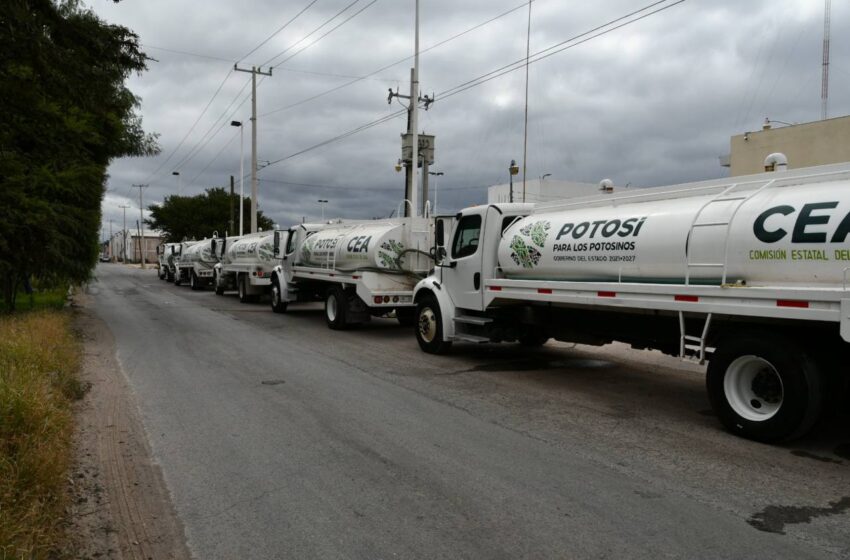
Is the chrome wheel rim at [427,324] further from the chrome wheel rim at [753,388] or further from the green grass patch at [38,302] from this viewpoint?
the green grass patch at [38,302]

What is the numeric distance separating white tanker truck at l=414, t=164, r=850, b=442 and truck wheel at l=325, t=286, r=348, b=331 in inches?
247

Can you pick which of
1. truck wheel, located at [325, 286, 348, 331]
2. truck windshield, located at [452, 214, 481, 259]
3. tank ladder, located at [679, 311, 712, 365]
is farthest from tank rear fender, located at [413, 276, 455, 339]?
tank ladder, located at [679, 311, 712, 365]

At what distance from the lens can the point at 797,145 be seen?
24.0 meters

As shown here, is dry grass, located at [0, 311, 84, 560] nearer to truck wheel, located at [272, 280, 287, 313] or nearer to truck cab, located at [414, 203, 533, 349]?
truck cab, located at [414, 203, 533, 349]

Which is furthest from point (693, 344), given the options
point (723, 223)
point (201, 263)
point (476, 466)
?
point (201, 263)

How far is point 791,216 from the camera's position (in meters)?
5.58

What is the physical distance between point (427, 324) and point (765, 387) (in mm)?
6197

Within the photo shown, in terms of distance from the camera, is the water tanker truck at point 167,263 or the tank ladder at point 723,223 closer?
the tank ladder at point 723,223

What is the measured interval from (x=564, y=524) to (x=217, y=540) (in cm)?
217

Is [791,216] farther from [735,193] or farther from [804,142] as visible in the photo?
[804,142]

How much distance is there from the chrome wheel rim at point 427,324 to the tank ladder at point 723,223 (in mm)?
5329

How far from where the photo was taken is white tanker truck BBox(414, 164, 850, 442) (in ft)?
17.8

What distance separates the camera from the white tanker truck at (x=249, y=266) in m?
22.7

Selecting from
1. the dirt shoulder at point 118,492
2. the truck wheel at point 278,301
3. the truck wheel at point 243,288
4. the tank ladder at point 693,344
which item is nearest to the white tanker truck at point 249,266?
the truck wheel at point 243,288
